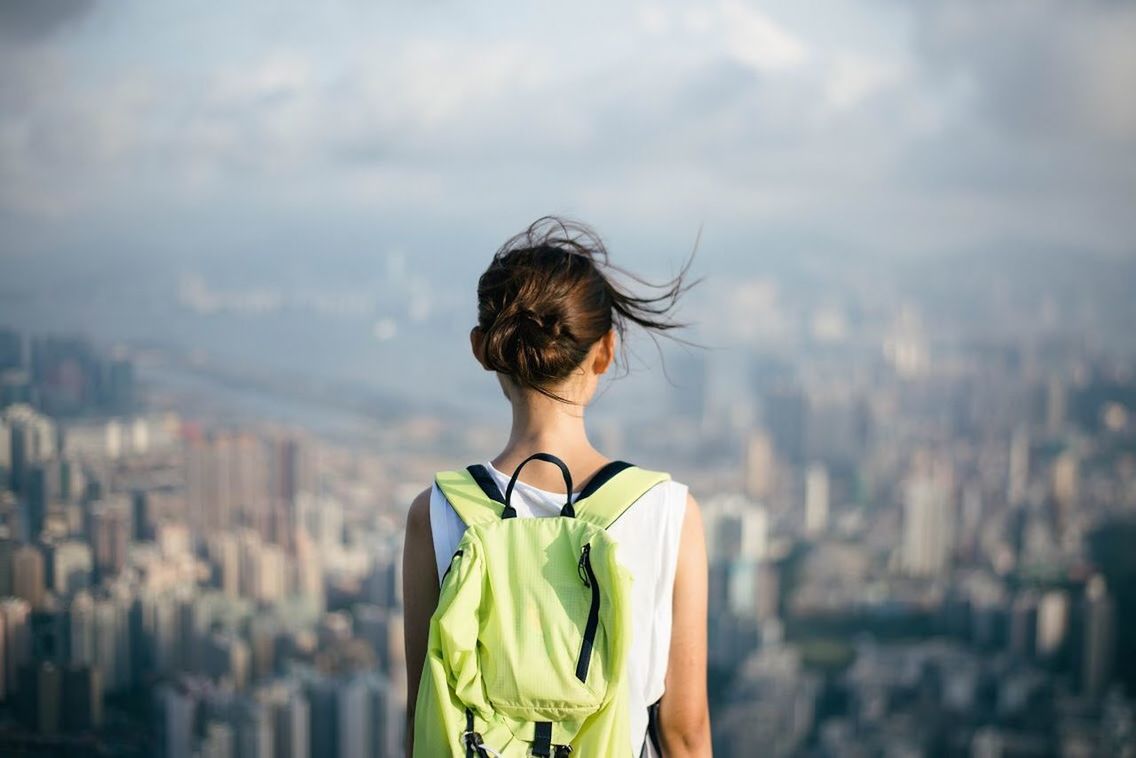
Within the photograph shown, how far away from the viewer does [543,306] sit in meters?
0.60

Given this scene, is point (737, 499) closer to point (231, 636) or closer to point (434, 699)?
point (231, 636)

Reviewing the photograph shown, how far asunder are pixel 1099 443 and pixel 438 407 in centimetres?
725

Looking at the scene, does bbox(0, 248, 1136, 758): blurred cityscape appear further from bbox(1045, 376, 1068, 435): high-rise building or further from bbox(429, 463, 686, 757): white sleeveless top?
bbox(429, 463, 686, 757): white sleeveless top

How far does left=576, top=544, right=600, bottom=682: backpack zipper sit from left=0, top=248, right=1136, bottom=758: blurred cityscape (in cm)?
367

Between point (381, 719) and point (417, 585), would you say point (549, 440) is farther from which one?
point (381, 719)

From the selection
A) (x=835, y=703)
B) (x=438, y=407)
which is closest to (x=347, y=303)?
(x=438, y=407)

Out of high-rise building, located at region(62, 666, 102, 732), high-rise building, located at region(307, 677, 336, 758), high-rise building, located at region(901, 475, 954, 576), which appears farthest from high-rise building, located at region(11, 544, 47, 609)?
high-rise building, located at region(901, 475, 954, 576)

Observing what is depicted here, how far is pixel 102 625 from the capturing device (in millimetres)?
4031

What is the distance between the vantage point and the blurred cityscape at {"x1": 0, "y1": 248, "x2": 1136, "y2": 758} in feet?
13.3

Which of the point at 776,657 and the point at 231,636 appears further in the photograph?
the point at 776,657

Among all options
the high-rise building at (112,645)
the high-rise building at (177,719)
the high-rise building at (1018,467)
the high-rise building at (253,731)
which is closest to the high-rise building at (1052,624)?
the high-rise building at (1018,467)

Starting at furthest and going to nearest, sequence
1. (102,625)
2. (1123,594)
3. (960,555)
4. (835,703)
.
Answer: (960,555) → (1123,594) → (835,703) → (102,625)

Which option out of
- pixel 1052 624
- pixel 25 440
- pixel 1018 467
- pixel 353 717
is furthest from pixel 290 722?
pixel 1018 467

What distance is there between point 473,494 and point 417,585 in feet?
0.29
